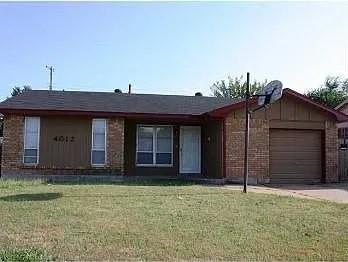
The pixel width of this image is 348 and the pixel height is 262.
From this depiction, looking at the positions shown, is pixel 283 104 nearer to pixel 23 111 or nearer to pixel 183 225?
pixel 23 111

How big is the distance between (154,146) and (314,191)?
793cm

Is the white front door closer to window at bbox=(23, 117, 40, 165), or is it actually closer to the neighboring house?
the neighboring house

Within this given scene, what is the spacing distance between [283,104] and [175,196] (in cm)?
833

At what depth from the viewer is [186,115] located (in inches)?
851

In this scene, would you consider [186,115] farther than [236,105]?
Yes

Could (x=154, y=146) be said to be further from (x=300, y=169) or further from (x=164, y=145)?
(x=300, y=169)

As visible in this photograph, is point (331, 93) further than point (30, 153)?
Yes

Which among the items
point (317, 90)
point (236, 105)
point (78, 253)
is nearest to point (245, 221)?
point (78, 253)

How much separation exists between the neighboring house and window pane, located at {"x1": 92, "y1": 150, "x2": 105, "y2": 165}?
4cm

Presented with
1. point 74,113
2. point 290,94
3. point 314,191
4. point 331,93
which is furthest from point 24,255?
Answer: point 331,93

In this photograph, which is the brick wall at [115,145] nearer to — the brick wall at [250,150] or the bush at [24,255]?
the brick wall at [250,150]

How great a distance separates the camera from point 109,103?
22.4 m

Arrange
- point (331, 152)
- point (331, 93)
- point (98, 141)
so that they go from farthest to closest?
1. point (331, 93)
2. point (98, 141)
3. point (331, 152)

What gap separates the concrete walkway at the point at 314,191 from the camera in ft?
49.5
